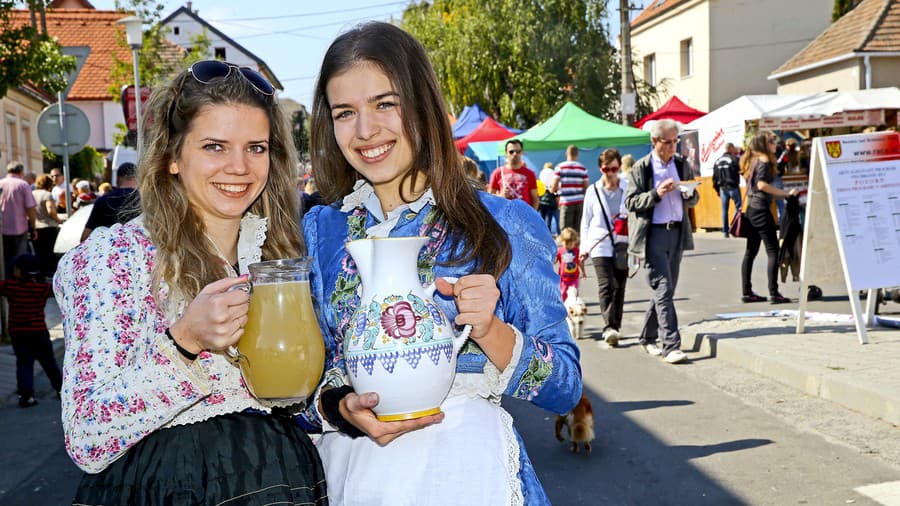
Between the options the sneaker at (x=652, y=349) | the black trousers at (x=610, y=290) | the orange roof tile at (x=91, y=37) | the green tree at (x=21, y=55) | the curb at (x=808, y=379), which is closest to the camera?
the curb at (x=808, y=379)

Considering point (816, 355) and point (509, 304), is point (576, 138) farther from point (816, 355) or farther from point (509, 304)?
point (509, 304)

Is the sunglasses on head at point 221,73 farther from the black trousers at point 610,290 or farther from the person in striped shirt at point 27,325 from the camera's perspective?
the black trousers at point 610,290

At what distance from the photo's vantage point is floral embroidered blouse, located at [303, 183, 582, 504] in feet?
6.28

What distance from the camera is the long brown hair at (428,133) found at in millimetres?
1968

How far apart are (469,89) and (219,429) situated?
27.9 m

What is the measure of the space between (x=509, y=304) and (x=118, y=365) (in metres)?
0.83

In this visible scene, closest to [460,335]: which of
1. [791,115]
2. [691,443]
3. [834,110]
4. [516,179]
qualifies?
[691,443]

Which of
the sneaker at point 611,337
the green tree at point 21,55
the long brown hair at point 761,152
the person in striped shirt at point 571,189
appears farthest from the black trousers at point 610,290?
the green tree at point 21,55

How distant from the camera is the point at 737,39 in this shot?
28.9 metres

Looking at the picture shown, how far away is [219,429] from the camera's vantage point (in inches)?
74.5

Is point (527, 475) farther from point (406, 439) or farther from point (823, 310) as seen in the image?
point (823, 310)

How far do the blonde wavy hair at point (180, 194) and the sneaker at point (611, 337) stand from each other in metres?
6.59

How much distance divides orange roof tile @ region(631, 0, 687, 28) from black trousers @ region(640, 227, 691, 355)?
79.0 feet

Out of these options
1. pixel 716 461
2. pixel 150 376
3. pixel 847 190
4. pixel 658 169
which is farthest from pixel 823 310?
pixel 150 376
